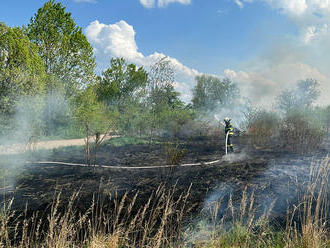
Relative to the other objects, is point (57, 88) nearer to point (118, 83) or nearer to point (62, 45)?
point (62, 45)

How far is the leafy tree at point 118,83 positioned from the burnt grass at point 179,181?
1292cm

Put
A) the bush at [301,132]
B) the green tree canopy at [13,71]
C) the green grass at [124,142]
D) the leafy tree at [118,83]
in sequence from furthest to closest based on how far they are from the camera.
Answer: the leafy tree at [118,83] < the green grass at [124,142] < the bush at [301,132] < the green tree canopy at [13,71]

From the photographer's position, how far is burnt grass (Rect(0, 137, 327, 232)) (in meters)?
5.17

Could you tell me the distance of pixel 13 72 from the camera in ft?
23.0

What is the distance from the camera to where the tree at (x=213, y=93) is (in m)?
35.7

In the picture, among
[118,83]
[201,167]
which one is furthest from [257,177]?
[118,83]

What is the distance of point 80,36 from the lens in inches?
467

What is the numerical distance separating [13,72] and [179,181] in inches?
224

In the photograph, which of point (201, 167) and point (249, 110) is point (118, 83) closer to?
point (249, 110)

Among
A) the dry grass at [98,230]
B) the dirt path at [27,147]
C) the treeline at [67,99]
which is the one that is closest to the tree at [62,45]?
the treeline at [67,99]

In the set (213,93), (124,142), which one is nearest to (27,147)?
(124,142)

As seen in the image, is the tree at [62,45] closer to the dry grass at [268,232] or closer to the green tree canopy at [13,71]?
the green tree canopy at [13,71]

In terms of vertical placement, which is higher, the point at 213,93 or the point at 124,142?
the point at 213,93

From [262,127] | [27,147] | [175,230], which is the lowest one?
[175,230]
